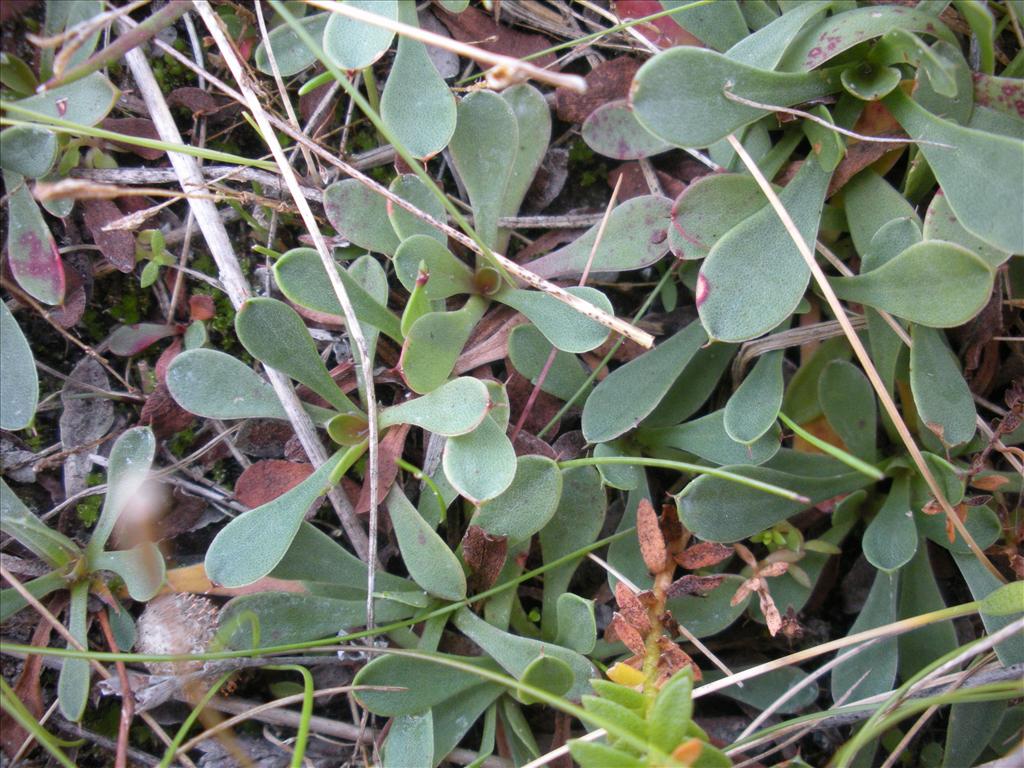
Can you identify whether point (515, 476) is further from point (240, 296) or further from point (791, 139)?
point (791, 139)

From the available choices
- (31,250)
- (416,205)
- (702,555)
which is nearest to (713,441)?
(702,555)

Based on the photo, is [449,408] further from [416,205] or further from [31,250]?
[31,250]

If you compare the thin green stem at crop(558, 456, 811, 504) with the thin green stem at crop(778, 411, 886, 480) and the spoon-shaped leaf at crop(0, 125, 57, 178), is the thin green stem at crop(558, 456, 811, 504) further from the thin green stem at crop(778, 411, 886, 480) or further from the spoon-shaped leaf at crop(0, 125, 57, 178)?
the spoon-shaped leaf at crop(0, 125, 57, 178)

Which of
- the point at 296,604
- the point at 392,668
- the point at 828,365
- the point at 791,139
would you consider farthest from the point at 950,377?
the point at 296,604

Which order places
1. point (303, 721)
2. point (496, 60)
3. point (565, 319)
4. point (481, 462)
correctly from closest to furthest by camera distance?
1. point (496, 60)
2. point (303, 721)
3. point (481, 462)
4. point (565, 319)

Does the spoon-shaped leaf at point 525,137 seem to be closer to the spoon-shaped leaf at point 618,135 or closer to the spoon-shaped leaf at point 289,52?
the spoon-shaped leaf at point 618,135

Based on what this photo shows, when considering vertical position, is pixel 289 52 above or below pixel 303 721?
above
